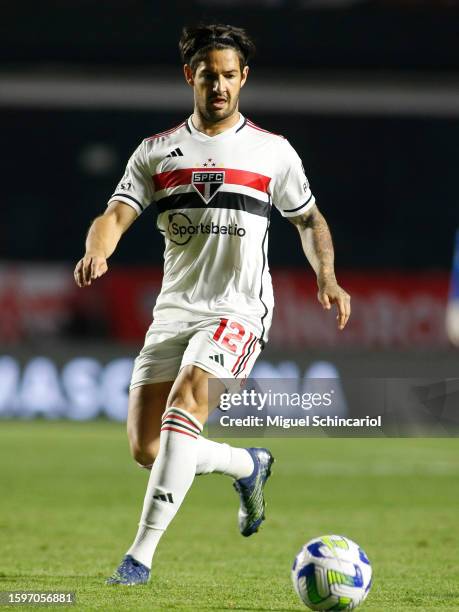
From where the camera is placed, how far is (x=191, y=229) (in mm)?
5691

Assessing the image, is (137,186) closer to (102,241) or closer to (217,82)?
(102,241)

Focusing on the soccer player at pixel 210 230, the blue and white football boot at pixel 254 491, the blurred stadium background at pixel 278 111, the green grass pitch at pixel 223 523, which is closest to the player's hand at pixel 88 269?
the soccer player at pixel 210 230

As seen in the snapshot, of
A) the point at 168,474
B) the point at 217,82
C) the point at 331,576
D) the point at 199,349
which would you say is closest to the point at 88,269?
the point at 199,349

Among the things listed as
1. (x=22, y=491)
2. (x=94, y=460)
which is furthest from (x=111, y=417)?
(x=22, y=491)

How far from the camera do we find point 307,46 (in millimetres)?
23531

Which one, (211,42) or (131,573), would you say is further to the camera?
(211,42)

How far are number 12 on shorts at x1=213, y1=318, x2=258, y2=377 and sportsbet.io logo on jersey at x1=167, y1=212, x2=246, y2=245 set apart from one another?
397 mm

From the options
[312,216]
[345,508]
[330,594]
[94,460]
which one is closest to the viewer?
[330,594]

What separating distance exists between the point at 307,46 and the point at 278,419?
18.2m

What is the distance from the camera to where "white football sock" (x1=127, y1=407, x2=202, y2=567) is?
5.30m

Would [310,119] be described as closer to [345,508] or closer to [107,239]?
[345,508]

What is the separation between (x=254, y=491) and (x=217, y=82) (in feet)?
6.73

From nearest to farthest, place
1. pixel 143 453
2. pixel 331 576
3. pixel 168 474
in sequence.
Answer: pixel 331 576
pixel 168 474
pixel 143 453

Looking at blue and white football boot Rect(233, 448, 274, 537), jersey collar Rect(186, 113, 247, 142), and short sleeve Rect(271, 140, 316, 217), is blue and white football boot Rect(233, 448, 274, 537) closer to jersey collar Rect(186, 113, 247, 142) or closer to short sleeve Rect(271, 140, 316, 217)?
short sleeve Rect(271, 140, 316, 217)
